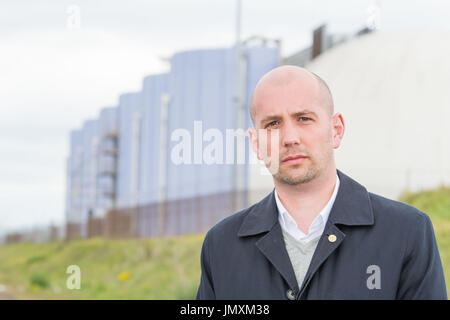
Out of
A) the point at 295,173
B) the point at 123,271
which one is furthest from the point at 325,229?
the point at 123,271

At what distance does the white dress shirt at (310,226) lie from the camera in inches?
83.5

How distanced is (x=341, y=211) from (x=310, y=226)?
0.11 meters

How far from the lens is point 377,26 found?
14.8ft

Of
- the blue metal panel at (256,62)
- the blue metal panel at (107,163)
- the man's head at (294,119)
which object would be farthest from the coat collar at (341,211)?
the blue metal panel at (107,163)

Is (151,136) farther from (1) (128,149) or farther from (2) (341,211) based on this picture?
(2) (341,211)

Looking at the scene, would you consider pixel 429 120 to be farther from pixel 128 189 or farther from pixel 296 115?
pixel 296 115

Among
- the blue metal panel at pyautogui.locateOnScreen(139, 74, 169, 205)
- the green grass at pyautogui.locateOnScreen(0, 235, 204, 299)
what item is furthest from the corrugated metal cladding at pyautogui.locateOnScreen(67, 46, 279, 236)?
the green grass at pyautogui.locateOnScreen(0, 235, 204, 299)

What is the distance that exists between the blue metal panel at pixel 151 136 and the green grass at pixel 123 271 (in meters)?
2.31

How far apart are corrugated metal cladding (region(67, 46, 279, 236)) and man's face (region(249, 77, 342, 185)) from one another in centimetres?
1380

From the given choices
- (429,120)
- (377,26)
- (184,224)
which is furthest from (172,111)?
(377,26)

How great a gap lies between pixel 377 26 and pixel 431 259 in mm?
2786

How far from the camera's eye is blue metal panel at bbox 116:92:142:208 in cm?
2575

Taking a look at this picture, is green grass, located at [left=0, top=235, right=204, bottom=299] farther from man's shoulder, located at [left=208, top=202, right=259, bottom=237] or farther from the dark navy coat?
the dark navy coat

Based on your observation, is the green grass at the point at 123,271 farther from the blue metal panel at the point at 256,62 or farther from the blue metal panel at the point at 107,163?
the blue metal panel at the point at 107,163
